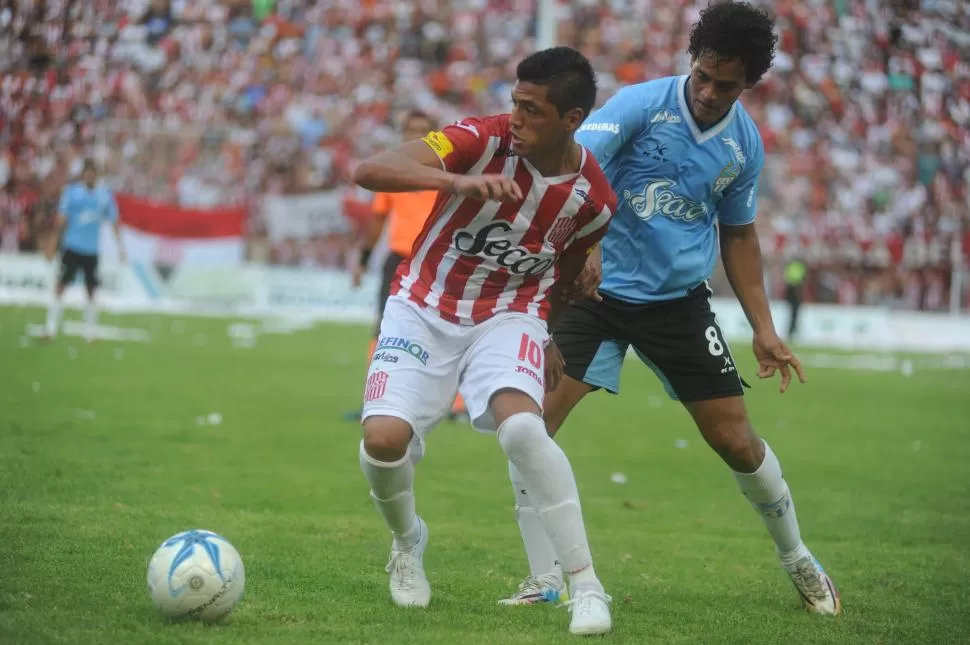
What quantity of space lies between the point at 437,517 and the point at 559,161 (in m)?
3.08

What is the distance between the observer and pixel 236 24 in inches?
1312

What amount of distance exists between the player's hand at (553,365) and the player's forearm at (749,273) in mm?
1025

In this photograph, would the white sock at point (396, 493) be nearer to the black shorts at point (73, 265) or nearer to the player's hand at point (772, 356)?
the player's hand at point (772, 356)

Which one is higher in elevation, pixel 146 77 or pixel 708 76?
pixel 708 76

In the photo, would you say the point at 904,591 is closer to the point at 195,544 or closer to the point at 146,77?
the point at 195,544

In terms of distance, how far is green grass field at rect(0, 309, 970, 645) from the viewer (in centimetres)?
504

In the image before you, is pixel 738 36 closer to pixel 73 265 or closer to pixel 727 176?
pixel 727 176

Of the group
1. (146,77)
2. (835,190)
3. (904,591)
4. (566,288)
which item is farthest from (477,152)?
(146,77)

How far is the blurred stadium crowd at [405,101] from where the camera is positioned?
27.5 metres

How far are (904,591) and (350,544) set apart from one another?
279 cm

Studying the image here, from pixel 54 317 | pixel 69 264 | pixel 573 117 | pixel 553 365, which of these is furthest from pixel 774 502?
pixel 69 264

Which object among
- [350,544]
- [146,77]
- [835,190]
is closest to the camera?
[350,544]

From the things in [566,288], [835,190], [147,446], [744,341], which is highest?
[566,288]

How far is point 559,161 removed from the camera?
202 inches
